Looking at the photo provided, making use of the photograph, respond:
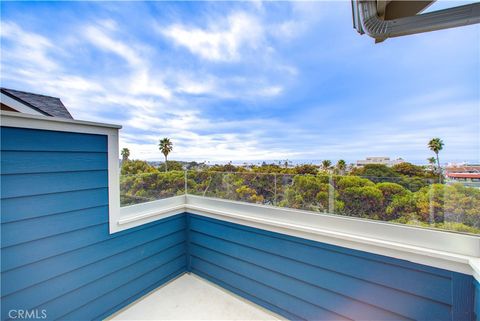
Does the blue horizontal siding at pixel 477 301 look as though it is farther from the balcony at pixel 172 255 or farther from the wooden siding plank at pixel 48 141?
the wooden siding plank at pixel 48 141

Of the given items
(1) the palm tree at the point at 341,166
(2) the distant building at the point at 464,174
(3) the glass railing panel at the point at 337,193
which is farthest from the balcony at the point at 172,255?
(1) the palm tree at the point at 341,166

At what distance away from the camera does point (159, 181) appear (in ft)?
7.41

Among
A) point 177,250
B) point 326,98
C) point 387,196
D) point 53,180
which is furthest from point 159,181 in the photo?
point 326,98

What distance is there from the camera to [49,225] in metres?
1.26

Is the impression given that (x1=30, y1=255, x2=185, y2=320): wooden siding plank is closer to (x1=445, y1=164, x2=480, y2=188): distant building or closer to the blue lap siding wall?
the blue lap siding wall

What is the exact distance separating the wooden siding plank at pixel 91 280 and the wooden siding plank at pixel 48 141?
35.5 inches

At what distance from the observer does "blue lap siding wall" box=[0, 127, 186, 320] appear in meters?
1.12

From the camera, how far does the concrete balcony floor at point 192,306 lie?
5.27ft

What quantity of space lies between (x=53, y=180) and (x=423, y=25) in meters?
2.39

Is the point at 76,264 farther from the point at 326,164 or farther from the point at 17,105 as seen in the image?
the point at 326,164

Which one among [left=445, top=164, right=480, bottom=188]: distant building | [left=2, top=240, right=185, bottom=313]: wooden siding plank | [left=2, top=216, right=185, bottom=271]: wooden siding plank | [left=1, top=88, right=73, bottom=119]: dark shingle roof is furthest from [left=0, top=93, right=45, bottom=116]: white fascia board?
[left=445, top=164, right=480, bottom=188]: distant building

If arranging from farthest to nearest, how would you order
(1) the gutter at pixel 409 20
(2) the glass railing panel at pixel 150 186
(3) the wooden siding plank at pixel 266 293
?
(2) the glass railing panel at pixel 150 186 < (3) the wooden siding plank at pixel 266 293 < (1) the gutter at pixel 409 20

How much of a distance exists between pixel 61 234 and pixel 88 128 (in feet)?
2.57

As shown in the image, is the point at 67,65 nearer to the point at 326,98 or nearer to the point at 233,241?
the point at 233,241
